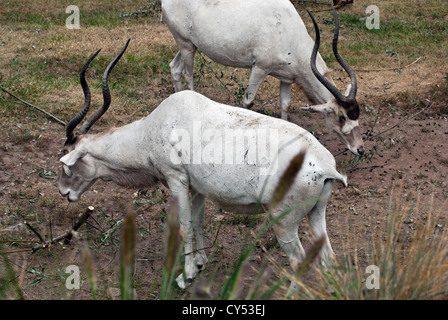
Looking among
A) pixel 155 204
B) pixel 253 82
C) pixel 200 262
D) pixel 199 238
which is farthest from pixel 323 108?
pixel 200 262

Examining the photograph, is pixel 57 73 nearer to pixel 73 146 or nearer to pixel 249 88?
pixel 249 88

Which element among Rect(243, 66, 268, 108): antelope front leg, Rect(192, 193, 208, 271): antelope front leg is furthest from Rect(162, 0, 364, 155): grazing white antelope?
Rect(192, 193, 208, 271): antelope front leg

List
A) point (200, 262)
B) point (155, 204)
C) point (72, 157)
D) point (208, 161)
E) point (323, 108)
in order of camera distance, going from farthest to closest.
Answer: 1. point (323, 108)
2. point (155, 204)
3. point (200, 262)
4. point (72, 157)
5. point (208, 161)

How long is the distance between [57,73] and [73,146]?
4327 mm

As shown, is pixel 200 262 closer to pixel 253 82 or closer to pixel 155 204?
pixel 155 204

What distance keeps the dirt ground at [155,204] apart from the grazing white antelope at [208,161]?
32cm

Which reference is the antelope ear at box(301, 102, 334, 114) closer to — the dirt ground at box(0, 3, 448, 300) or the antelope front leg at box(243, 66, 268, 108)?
the dirt ground at box(0, 3, 448, 300)

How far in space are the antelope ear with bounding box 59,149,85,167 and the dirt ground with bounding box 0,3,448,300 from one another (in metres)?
0.50

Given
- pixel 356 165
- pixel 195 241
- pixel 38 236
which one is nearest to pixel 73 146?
pixel 38 236

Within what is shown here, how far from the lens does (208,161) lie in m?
4.70

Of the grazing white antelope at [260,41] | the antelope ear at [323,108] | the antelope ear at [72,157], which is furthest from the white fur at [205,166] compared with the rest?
the grazing white antelope at [260,41]

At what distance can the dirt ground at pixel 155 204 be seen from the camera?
5.30 meters

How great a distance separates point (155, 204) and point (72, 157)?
4.44 ft

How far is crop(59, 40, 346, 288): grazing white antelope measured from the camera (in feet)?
14.5
